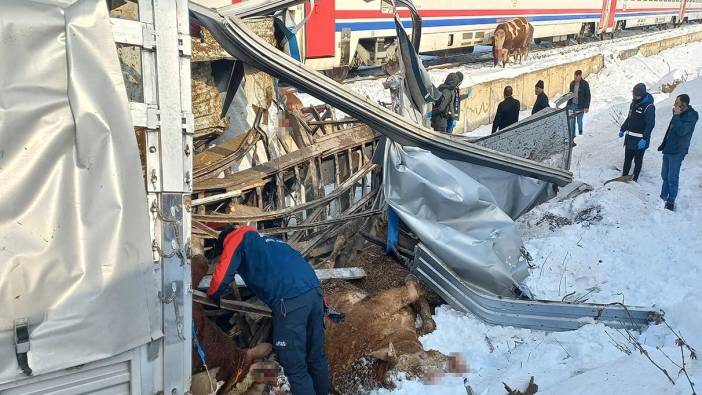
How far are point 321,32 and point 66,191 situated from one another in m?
11.0

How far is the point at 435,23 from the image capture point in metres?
16.5

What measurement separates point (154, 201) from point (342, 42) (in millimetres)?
11404

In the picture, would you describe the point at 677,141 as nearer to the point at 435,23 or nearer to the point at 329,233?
the point at 329,233

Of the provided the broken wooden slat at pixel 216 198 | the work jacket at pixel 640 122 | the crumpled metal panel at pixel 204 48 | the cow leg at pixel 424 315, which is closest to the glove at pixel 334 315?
the cow leg at pixel 424 315

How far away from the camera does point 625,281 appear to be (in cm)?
518

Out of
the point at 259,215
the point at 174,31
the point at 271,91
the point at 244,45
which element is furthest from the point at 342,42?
the point at 174,31

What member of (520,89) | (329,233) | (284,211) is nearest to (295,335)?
(284,211)

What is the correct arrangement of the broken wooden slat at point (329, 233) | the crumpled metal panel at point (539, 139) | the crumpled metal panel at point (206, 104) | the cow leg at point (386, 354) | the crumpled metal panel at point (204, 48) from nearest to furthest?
the cow leg at point (386, 354) → the broken wooden slat at point (329, 233) → the crumpled metal panel at point (204, 48) → the crumpled metal panel at point (206, 104) → the crumpled metal panel at point (539, 139)

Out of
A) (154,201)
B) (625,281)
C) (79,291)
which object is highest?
(154,201)

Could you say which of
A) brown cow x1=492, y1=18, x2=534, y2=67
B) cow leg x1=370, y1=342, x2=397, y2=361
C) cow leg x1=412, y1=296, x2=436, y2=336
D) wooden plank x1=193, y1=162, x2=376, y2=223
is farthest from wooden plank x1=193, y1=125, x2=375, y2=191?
brown cow x1=492, y1=18, x2=534, y2=67

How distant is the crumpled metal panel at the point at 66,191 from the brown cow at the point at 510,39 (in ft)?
58.6

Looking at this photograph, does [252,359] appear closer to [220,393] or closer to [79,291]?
[220,393]

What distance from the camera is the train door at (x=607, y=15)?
27.3 m

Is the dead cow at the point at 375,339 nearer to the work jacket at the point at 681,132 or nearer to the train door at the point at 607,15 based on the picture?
the work jacket at the point at 681,132
